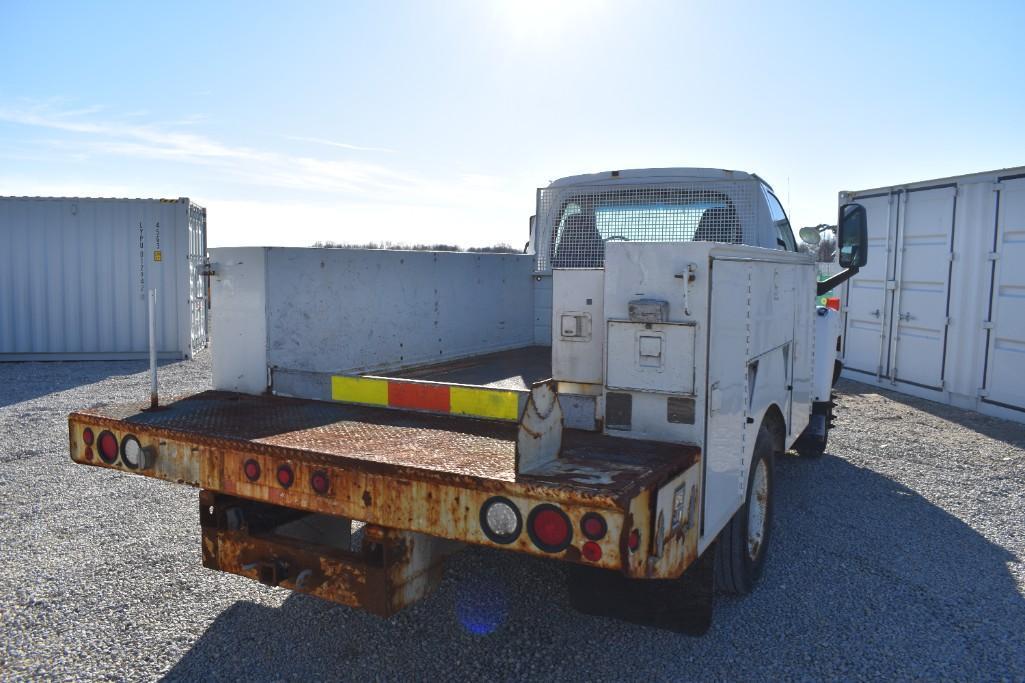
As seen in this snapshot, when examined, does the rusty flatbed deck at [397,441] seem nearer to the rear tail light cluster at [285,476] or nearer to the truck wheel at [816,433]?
the rear tail light cluster at [285,476]

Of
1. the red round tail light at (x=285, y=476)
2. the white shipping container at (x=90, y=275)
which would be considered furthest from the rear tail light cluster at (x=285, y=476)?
the white shipping container at (x=90, y=275)

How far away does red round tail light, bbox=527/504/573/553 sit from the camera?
7.54 ft

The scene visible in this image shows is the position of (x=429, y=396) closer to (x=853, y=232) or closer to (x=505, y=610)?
(x=505, y=610)

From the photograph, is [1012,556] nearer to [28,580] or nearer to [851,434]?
[851,434]

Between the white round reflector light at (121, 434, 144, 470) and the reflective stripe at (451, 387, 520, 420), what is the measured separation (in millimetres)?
1251

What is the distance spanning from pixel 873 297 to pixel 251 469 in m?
9.99

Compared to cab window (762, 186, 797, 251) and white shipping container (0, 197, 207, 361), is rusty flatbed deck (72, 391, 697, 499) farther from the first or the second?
white shipping container (0, 197, 207, 361)

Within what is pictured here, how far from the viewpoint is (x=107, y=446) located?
3.26 m

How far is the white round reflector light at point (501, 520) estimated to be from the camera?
238 cm

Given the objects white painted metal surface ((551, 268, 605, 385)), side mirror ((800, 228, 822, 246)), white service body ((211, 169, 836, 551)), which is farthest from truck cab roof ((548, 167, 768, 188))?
white painted metal surface ((551, 268, 605, 385))

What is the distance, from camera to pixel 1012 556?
179 inches

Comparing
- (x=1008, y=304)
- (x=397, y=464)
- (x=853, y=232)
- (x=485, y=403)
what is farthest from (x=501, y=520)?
(x=1008, y=304)

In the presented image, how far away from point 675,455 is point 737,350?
25.5 inches

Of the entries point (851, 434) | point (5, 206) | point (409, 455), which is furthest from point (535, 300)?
point (5, 206)
